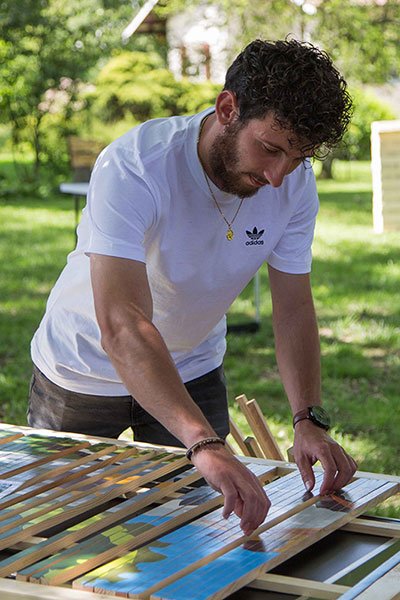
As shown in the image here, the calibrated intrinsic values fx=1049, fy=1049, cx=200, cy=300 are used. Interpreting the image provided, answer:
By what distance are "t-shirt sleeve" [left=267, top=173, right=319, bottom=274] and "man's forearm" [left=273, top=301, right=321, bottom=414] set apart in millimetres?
129

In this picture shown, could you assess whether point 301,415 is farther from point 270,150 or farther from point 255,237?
point 270,150

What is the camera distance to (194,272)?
2873 mm

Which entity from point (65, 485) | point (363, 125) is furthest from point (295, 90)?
point (363, 125)

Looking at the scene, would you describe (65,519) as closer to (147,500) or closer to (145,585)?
(147,500)

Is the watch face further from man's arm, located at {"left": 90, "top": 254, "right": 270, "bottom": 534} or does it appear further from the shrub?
the shrub

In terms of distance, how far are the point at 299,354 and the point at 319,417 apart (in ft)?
1.01

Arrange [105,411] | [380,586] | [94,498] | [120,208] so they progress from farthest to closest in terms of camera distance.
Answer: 1. [105,411]
2. [120,208]
3. [94,498]
4. [380,586]

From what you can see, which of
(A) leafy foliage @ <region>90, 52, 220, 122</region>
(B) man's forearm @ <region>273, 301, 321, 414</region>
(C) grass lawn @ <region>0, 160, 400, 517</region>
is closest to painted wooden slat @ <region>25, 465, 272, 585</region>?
(B) man's forearm @ <region>273, 301, 321, 414</region>

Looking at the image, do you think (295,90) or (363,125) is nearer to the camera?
(295,90)

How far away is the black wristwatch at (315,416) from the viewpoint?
9.05 feet

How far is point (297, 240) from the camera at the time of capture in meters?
3.09

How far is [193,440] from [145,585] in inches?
18.5

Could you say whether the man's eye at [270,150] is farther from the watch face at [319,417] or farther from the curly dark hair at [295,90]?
the watch face at [319,417]

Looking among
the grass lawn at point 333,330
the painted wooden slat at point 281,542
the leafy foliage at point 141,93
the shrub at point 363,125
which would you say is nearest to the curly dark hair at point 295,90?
the painted wooden slat at point 281,542
